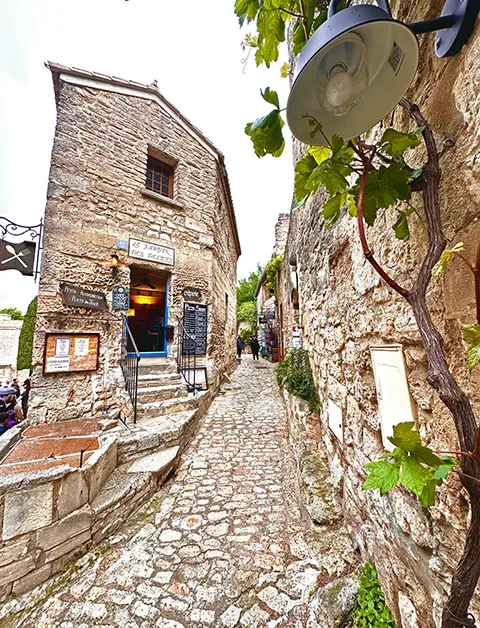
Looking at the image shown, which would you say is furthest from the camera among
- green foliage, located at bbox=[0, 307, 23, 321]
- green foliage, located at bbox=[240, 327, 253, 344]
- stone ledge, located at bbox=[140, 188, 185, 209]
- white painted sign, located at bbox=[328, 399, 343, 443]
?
green foliage, located at bbox=[0, 307, 23, 321]

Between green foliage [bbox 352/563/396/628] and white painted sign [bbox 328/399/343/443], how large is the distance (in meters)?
0.79

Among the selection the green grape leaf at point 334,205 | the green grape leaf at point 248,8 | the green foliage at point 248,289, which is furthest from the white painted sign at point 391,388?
the green foliage at point 248,289

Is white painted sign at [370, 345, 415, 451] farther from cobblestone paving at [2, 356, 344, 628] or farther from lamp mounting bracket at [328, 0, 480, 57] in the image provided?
cobblestone paving at [2, 356, 344, 628]

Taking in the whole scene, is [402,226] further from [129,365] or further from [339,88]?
[129,365]

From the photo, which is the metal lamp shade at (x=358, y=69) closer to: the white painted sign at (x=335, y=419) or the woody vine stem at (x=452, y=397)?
the woody vine stem at (x=452, y=397)

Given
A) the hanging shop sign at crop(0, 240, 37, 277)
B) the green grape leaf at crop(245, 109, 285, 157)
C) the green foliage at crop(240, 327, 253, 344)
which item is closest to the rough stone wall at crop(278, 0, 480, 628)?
the green grape leaf at crop(245, 109, 285, 157)

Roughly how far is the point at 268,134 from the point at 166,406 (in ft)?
13.2

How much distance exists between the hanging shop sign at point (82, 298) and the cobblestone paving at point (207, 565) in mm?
2974

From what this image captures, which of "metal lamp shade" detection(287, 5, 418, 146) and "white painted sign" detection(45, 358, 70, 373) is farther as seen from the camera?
"white painted sign" detection(45, 358, 70, 373)

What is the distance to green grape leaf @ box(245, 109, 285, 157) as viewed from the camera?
0.91 m

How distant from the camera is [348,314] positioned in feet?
6.01

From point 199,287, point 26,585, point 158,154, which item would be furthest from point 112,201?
point 26,585

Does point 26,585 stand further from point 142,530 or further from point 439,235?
point 439,235

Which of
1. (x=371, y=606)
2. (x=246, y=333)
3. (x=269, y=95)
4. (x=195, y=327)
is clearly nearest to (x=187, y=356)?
(x=195, y=327)
